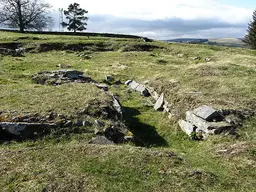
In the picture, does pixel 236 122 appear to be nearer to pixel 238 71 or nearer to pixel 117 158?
pixel 117 158

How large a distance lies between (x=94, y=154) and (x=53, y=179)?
1734 mm

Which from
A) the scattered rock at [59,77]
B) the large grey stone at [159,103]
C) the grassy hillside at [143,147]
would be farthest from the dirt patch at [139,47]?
the large grey stone at [159,103]

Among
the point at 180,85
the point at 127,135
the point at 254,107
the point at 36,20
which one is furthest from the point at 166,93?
the point at 36,20

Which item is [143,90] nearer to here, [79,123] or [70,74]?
[70,74]

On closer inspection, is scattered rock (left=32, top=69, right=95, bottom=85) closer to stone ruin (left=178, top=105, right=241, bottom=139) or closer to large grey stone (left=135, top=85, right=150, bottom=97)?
large grey stone (left=135, top=85, right=150, bottom=97)

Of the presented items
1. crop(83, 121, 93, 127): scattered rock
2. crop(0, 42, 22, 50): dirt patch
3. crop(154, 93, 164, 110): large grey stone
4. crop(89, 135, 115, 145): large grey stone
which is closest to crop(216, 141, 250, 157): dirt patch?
crop(89, 135, 115, 145): large grey stone

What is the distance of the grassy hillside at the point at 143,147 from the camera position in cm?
804

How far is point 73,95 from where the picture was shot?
1441cm

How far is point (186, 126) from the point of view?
13727mm

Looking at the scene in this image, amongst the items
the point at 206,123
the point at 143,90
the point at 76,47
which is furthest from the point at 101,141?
the point at 76,47

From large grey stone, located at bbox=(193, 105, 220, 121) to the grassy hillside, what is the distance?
980 millimetres

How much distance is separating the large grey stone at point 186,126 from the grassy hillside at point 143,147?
376 millimetres

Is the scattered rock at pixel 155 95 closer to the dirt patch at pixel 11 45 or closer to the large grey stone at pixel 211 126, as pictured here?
the large grey stone at pixel 211 126

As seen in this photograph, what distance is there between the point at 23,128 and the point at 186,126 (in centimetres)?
746
